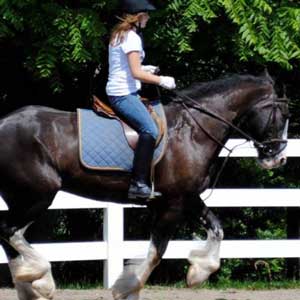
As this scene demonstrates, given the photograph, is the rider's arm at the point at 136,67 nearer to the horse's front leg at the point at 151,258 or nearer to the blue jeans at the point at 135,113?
the blue jeans at the point at 135,113

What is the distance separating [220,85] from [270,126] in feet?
1.90

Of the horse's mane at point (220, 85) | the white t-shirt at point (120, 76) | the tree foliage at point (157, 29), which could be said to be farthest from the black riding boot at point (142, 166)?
the tree foliage at point (157, 29)

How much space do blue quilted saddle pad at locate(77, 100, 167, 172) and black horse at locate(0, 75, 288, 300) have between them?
7 cm

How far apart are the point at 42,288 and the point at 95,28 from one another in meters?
2.70

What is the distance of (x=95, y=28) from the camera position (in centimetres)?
1023

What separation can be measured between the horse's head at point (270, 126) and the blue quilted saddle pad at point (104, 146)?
0.89 metres

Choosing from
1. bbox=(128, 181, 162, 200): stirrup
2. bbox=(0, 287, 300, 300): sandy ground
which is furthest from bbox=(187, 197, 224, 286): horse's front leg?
bbox=(0, 287, 300, 300): sandy ground

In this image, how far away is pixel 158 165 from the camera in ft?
29.9

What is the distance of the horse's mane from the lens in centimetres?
942

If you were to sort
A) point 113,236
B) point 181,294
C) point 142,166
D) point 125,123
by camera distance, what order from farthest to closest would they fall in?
1. point 113,236
2. point 181,294
3. point 125,123
4. point 142,166

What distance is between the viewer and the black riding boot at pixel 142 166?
8898mm

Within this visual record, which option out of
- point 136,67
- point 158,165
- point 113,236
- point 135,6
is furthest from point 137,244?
point 135,6

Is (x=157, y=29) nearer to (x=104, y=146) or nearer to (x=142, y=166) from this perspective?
(x=104, y=146)

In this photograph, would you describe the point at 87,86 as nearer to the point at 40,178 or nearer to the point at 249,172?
the point at 249,172
